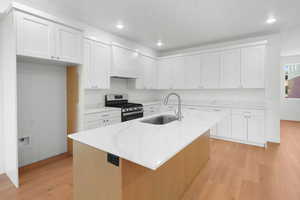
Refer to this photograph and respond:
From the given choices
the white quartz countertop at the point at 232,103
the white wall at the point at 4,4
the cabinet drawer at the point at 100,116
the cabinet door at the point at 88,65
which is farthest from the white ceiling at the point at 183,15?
the cabinet drawer at the point at 100,116

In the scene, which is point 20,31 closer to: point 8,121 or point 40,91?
point 40,91

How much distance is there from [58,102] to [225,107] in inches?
157

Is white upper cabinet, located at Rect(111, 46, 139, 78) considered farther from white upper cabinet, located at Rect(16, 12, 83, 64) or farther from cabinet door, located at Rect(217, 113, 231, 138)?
cabinet door, located at Rect(217, 113, 231, 138)

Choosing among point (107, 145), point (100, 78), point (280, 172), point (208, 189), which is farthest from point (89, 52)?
point (280, 172)

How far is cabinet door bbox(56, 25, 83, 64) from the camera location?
8.34 feet

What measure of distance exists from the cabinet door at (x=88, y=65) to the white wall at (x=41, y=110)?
0.54 meters

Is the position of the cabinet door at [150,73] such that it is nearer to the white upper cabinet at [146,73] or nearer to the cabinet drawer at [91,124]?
the white upper cabinet at [146,73]

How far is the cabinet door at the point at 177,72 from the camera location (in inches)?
188

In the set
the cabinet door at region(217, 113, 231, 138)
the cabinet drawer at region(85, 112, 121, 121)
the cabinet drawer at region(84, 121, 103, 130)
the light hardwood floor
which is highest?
the cabinet drawer at region(85, 112, 121, 121)

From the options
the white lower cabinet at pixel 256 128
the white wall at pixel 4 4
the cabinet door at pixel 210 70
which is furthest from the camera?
the cabinet door at pixel 210 70

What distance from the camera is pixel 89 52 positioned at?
10.3 ft

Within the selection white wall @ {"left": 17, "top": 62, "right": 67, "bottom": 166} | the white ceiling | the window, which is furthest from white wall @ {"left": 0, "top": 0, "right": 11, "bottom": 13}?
the window

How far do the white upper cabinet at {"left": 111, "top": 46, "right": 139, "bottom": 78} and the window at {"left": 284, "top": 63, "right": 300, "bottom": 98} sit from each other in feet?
21.9

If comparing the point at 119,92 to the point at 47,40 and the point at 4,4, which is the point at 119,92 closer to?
the point at 47,40
